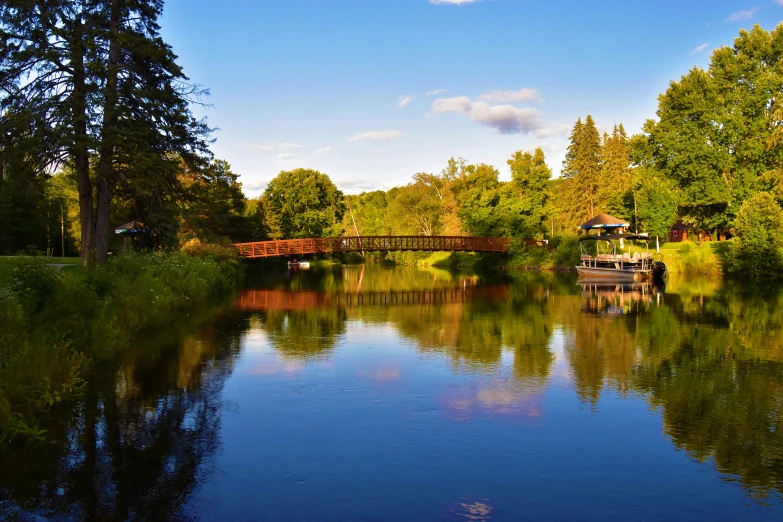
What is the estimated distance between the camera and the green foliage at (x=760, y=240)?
41.4 m

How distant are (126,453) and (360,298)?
27084 mm

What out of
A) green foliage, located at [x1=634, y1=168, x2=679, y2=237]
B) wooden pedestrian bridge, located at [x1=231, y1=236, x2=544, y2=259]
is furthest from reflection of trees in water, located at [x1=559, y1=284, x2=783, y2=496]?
wooden pedestrian bridge, located at [x1=231, y1=236, x2=544, y2=259]

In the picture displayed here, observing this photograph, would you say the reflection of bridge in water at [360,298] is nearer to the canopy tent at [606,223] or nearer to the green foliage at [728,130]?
the canopy tent at [606,223]

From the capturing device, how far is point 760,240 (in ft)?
137

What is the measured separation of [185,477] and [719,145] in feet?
183

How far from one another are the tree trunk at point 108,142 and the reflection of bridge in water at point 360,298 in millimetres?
7246

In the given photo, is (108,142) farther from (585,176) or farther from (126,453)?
(585,176)

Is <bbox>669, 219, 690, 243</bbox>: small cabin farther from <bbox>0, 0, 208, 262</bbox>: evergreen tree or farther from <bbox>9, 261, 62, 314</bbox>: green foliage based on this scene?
<bbox>9, 261, 62, 314</bbox>: green foliage

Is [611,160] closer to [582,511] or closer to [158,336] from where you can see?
[158,336]

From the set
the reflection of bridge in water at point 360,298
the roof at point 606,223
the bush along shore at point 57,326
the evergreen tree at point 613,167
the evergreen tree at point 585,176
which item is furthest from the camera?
the evergreen tree at point 585,176

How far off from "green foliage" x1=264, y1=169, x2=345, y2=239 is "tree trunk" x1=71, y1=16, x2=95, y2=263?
63.6m

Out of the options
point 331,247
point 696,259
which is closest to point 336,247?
point 331,247

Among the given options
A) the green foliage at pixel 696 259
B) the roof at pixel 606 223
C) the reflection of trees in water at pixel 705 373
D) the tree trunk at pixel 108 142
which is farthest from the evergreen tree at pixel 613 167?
the tree trunk at pixel 108 142

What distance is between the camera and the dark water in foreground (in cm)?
784
